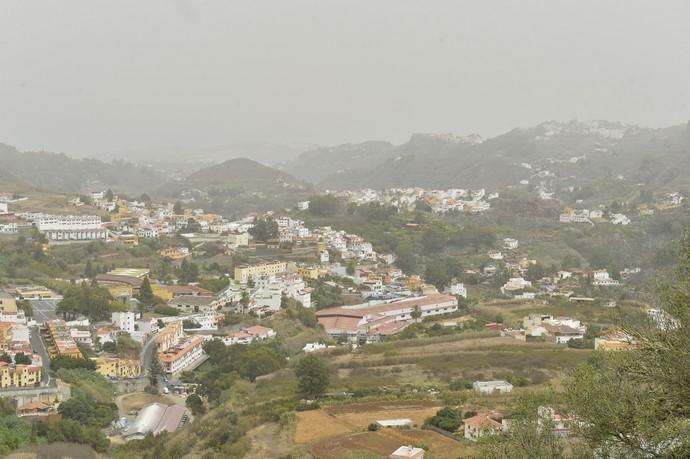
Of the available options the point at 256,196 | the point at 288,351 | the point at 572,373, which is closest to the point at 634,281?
the point at 288,351

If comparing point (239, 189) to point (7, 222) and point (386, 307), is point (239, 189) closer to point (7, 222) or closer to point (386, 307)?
point (7, 222)

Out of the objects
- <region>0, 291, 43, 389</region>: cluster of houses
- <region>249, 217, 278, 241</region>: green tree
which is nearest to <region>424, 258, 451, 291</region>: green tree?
<region>249, 217, 278, 241</region>: green tree

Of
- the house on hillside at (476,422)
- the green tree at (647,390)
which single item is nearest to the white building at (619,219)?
the house on hillside at (476,422)

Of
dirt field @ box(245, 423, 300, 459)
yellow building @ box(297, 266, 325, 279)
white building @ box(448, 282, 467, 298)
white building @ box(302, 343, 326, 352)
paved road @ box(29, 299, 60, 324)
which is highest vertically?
paved road @ box(29, 299, 60, 324)

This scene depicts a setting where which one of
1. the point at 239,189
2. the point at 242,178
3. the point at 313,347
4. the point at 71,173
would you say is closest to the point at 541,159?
the point at 242,178

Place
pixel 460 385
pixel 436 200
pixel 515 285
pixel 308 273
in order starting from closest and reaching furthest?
pixel 460 385 → pixel 308 273 → pixel 515 285 → pixel 436 200

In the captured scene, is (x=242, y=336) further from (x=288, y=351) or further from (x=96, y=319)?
(x=96, y=319)

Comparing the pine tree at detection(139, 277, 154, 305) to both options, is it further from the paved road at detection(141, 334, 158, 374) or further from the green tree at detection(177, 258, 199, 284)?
the green tree at detection(177, 258, 199, 284)
